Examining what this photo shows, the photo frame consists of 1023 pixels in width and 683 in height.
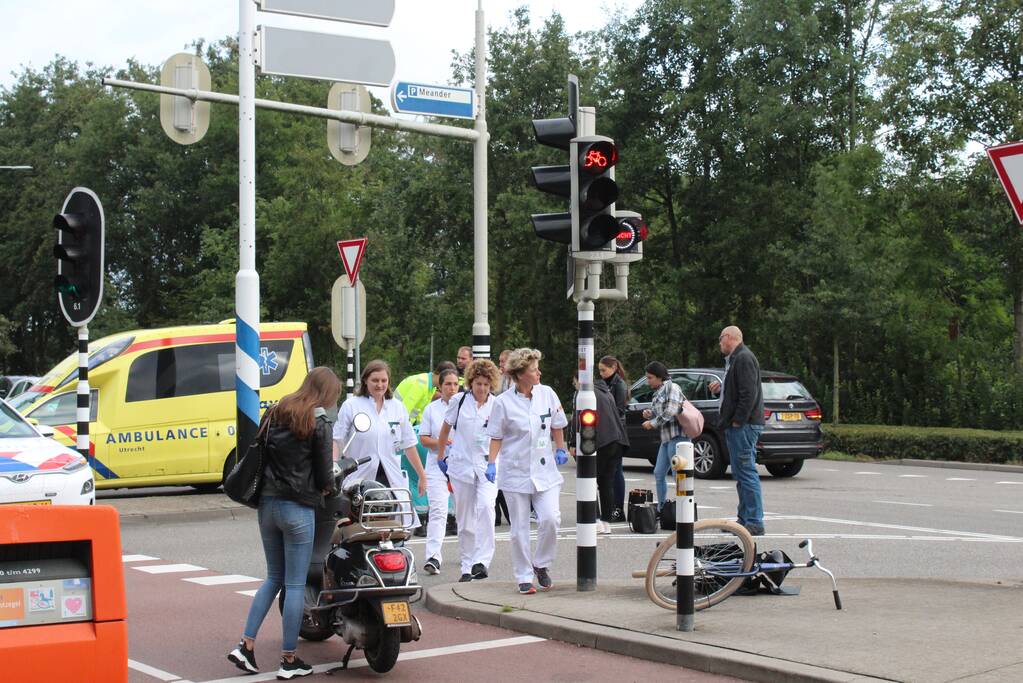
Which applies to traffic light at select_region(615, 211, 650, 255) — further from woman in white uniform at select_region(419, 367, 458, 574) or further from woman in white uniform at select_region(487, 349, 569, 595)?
woman in white uniform at select_region(419, 367, 458, 574)

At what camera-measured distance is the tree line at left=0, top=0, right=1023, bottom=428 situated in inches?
1184

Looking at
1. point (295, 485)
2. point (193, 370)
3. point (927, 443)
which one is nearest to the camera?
point (295, 485)

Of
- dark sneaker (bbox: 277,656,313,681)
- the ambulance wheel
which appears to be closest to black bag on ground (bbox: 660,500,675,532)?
dark sneaker (bbox: 277,656,313,681)

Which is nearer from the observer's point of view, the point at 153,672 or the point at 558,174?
the point at 153,672

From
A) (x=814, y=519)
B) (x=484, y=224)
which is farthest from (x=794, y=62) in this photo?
(x=814, y=519)

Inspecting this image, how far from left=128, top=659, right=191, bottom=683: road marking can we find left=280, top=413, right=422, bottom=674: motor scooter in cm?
89

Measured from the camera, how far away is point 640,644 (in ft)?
25.0

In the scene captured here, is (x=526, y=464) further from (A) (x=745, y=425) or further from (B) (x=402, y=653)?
(A) (x=745, y=425)

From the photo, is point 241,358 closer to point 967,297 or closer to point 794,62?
point 967,297

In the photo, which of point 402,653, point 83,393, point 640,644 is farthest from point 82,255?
point 640,644

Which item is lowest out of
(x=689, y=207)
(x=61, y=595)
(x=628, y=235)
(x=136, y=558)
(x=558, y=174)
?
(x=136, y=558)

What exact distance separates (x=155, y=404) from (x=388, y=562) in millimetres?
11733

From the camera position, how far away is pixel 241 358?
11.5 m

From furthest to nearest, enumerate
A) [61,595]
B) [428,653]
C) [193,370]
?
[193,370]
[428,653]
[61,595]
